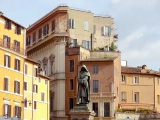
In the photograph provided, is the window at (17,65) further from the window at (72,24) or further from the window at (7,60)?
the window at (72,24)

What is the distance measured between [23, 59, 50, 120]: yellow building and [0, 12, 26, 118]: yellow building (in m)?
2.17

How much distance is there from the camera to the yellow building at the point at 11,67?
66000 millimetres

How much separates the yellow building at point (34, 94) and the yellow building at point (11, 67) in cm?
217

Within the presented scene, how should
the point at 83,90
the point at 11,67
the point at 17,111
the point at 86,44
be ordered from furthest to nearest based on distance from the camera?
the point at 86,44 → the point at 17,111 → the point at 11,67 → the point at 83,90

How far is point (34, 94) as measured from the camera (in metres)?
76.1

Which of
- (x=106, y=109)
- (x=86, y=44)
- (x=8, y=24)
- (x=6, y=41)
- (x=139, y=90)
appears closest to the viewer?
(x=6, y=41)

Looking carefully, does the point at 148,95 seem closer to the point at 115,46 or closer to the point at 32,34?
the point at 115,46

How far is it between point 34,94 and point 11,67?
357 inches

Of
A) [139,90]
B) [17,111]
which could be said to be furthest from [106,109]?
[17,111]

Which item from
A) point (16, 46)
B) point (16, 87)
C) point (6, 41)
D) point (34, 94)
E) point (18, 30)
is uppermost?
point (18, 30)

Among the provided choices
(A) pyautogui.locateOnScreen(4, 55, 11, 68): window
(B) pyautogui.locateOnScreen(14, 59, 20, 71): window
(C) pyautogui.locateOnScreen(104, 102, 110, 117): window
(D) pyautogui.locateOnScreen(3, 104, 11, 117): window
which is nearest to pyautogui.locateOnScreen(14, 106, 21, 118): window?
(D) pyautogui.locateOnScreen(3, 104, 11, 117): window

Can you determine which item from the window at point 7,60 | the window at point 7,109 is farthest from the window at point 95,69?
the window at point 7,109

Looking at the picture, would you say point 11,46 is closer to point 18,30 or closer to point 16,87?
point 18,30

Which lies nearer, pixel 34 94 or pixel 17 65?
pixel 17 65
